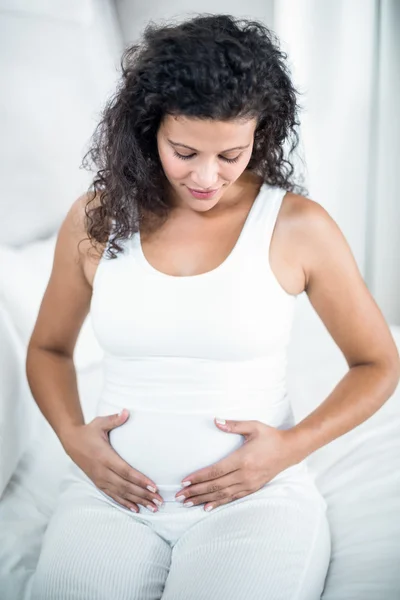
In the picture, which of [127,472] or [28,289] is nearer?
[127,472]

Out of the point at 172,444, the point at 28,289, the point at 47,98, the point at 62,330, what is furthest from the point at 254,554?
the point at 47,98

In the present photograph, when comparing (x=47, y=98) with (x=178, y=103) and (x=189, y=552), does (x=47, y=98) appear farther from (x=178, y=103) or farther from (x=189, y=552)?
(x=189, y=552)

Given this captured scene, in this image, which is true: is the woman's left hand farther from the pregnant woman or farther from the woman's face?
the woman's face

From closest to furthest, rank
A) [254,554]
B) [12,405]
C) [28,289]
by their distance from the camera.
A: [254,554]
[12,405]
[28,289]

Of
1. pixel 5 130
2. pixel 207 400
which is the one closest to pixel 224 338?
pixel 207 400

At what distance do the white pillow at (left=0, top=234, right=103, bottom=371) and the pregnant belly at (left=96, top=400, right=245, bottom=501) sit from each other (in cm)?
49

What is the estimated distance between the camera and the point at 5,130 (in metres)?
1.76

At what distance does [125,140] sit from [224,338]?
1.18ft

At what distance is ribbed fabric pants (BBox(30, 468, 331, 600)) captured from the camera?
956 mm

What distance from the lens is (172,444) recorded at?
3.64 feet

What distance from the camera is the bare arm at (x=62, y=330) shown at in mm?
1246

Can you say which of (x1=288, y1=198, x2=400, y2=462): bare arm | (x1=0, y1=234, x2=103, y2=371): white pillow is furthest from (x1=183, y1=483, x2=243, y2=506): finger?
(x1=0, y1=234, x2=103, y2=371): white pillow

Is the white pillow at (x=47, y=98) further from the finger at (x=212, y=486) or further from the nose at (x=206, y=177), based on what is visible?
the finger at (x=212, y=486)

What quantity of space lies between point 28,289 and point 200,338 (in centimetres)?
64
